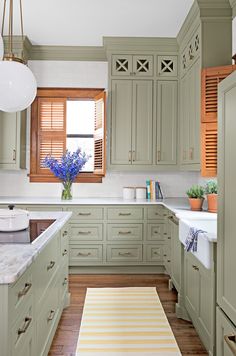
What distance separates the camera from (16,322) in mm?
1426

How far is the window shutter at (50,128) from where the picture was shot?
4.81 m

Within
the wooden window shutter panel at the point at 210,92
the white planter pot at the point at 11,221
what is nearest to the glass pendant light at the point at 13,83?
the white planter pot at the point at 11,221

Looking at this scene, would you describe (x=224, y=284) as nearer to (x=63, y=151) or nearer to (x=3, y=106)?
(x=3, y=106)

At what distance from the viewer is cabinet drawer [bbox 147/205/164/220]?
4.25 m

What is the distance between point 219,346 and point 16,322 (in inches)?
36.4

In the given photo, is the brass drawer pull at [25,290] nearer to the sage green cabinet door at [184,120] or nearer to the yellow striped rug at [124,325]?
the yellow striped rug at [124,325]

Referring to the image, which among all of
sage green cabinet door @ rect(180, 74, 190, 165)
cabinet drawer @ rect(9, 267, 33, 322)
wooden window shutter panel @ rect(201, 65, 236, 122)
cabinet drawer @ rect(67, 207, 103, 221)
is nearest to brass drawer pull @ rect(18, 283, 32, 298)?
cabinet drawer @ rect(9, 267, 33, 322)

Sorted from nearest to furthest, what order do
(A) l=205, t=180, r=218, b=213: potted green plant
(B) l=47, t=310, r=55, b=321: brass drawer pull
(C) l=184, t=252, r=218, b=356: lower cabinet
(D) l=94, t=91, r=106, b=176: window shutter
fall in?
(C) l=184, t=252, r=218, b=356: lower cabinet → (B) l=47, t=310, r=55, b=321: brass drawer pull → (A) l=205, t=180, r=218, b=213: potted green plant → (D) l=94, t=91, r=106, b=176: window shutter

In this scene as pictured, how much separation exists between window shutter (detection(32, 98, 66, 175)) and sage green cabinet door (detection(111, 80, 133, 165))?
757mm

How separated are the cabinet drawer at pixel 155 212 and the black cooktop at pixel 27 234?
6.25 feet

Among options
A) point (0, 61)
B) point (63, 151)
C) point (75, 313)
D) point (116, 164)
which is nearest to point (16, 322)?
point (0, 61)

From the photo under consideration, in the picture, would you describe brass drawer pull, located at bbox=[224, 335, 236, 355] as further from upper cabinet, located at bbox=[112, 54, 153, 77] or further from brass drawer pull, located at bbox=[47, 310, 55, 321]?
upper cabinet, located at bbox=[112, 54, 153, 77]

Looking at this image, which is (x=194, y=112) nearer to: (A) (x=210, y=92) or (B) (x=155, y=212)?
(A) (x=210, y=92)

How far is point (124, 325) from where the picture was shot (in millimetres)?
2850
